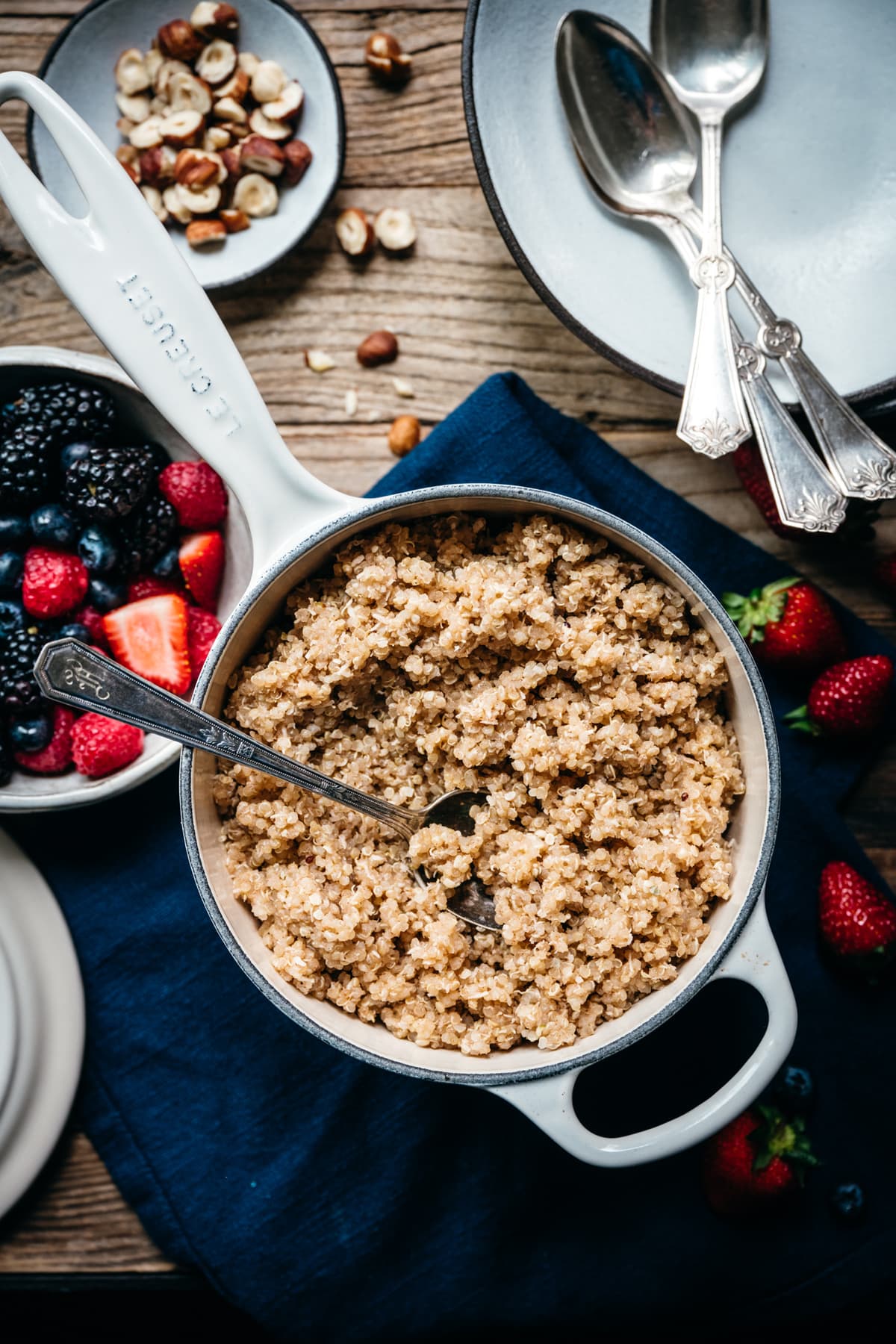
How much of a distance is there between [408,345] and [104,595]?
0.61 metres

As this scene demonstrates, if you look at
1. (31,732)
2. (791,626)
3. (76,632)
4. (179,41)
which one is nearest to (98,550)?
(76,632)

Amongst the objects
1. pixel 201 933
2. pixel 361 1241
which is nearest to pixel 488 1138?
pixel 361 1241

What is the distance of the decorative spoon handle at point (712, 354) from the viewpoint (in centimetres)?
143

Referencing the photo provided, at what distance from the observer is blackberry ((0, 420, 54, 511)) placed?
1.52 metres

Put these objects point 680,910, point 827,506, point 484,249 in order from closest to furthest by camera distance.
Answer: point 680,910 → point 827,506 → point 484,249

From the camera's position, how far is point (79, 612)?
5.19 feet

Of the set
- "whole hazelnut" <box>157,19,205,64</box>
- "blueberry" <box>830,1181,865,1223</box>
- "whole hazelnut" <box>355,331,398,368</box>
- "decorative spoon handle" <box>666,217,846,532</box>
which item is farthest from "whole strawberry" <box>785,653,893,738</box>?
"whole hazelnut" <box>157,19,205,64</box>

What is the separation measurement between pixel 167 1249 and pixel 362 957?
28.7 inches

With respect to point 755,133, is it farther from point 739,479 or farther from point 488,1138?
point 488,1138

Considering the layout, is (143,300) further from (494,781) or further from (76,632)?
(494,781)

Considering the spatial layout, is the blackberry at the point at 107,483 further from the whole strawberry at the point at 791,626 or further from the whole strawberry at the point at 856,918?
the whole strawberry at the point at 856,918

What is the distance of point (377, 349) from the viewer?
1628 mm

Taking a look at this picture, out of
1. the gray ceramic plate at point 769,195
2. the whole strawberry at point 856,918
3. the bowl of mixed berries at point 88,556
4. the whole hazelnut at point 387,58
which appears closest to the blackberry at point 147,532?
the bowl of mixed berries at point 88,556

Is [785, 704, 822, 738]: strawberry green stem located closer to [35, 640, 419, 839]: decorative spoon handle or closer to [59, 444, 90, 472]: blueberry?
[35, 640, 419, 839]: decorative spoon handle
